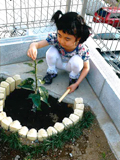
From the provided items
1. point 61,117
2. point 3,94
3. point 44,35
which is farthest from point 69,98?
point 44,35

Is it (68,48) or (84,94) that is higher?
(68,48)

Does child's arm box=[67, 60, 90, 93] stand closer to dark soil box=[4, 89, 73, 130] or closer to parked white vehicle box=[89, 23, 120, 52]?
dark soil box=[4, 89, 73, 130]

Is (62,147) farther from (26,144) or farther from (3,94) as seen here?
(3,94)

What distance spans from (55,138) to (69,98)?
575mm

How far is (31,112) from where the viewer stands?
225 centimetres

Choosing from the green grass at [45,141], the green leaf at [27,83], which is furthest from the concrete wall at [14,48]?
the green grass at [45,141]

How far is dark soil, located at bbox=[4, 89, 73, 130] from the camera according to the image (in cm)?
217

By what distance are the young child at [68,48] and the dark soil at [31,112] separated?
0.26 metres

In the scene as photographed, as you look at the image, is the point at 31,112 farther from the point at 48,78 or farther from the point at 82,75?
the point at 82,75

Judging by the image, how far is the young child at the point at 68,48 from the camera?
1998 mm

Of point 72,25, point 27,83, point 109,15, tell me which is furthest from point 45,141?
point 109,15

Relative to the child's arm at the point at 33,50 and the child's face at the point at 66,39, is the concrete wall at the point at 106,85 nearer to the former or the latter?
the child's face at the point at 66,39

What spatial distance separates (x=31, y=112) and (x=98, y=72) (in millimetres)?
859

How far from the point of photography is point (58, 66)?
2527 millimetres
